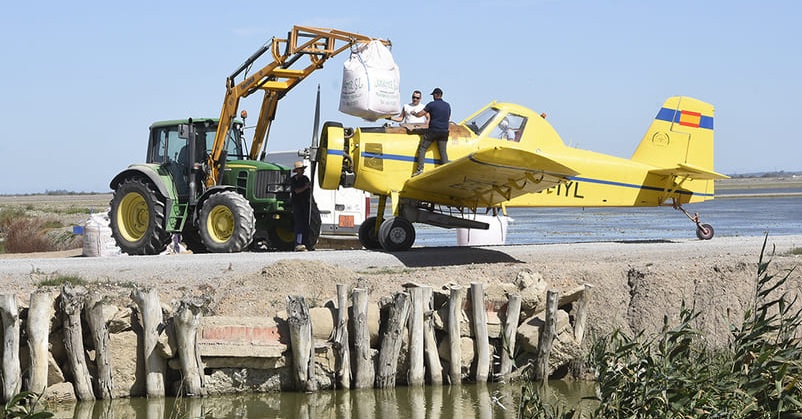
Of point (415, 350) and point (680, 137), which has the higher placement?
point (680, 137)

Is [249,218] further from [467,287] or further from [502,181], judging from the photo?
[467,287]

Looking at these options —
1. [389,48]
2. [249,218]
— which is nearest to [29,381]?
[249,218]

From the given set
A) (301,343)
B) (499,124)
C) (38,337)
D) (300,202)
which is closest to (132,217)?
(300,202)

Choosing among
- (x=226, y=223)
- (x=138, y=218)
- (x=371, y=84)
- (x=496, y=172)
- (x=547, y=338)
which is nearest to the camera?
(x=547, y=338)

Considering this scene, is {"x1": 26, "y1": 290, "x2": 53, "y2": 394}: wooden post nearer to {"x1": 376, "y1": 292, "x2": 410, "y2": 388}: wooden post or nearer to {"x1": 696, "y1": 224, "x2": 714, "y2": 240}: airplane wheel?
{"x1": 376, "y1": 292, "x2": 410, "y2": 388}: wooden post

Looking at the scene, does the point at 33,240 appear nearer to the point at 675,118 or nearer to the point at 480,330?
the point at 675,118

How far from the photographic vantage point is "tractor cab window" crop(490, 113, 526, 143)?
1744 centimetres

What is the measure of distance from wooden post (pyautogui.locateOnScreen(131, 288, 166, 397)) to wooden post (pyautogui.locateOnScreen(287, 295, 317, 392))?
134cm

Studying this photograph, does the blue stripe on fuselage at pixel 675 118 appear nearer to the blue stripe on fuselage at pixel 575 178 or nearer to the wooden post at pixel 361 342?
the blue stripe on fuselage at pixel 575 178

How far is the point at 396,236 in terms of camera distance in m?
16.5

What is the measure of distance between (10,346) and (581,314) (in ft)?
20.9

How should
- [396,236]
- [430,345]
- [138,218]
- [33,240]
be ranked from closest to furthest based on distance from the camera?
1. [430,345]
2. [396,236]
3. [138,218]
4. [33,240]

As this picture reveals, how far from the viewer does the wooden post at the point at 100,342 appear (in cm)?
1044

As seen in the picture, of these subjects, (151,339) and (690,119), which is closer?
(151,339)
